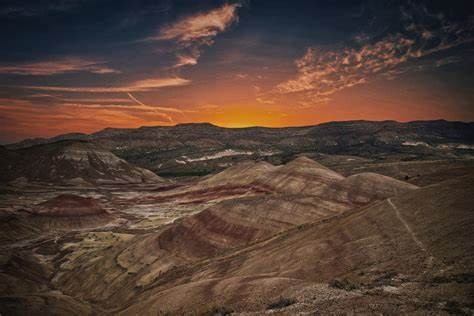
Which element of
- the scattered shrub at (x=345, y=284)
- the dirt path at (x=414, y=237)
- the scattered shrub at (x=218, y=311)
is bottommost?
the scattered shrub at (x=218, y=311)

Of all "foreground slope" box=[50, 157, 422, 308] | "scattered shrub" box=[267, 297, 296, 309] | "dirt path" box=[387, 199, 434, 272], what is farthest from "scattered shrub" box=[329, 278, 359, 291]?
"foreground slope" box=[50, 157, 422, 308]

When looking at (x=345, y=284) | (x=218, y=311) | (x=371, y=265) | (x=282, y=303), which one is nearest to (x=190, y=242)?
(x=218, y=311)

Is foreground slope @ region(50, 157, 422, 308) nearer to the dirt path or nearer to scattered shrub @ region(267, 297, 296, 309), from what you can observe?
the dirt path

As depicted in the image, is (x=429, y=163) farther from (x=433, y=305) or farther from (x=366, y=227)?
(x=433, y=305)

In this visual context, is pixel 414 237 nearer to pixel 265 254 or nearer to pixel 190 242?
pixel 265 254

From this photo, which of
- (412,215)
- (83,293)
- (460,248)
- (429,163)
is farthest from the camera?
(429,163)

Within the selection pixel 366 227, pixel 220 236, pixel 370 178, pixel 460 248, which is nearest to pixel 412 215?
pixel 366 227

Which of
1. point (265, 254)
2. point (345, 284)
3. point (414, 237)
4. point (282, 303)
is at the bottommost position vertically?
point (265, 254)

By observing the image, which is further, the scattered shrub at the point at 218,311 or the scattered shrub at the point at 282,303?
the scattered shrub at the point at 218,311

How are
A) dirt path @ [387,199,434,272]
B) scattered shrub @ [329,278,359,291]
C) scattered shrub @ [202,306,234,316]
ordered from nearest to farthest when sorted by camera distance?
1. scattered shrub @ [329,278,359,291]
2. scattered shrub @ [202,306,234,316]
3. dirt path @ [387,199,434,272]

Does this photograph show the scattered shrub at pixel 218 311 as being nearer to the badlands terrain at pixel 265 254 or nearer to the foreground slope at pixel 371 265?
the badlands terrain at pixel 265 254

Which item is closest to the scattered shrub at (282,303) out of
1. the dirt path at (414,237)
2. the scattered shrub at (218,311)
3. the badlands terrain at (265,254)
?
the badlands terrain at (265,254)
